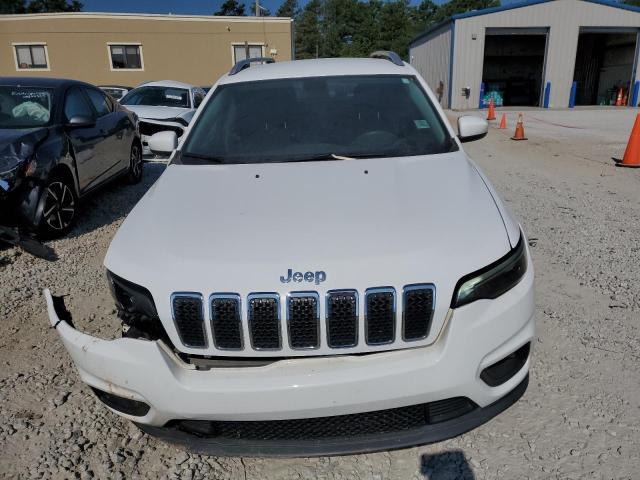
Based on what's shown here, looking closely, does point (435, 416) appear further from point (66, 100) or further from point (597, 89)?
point (597, 89)

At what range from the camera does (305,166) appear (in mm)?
2703

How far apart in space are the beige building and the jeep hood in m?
27.8

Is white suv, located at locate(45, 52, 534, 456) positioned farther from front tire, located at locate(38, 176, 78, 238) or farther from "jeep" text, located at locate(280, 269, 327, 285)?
front tire, located at locate(38, 176, 78, 238)

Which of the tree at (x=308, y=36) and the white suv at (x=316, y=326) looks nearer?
the white suv at (x=316, y=326)

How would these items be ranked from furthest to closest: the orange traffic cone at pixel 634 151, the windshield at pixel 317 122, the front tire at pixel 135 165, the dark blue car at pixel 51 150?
the orange traffic cone at pixel 634 151, the front tire at pixel 135 165, the dark blue car at pixel 51 150, the windshield at pixel 317 122

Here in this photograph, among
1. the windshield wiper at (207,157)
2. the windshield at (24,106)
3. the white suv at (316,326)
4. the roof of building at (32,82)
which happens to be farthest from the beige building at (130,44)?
the white suv at (316,326)

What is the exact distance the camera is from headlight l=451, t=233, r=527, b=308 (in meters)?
1.85

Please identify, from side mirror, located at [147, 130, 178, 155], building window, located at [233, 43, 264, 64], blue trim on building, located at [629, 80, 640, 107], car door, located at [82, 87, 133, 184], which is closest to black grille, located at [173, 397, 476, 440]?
side mirror, located at [147, 130, 178, 155]

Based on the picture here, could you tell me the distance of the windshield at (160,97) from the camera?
1027 centimetres

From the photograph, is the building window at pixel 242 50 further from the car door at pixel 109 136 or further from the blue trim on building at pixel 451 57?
the car door at pixel 109 136

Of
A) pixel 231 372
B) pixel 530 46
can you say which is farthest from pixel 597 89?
pixel 231 372

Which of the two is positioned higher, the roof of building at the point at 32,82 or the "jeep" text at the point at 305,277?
the roof of building at the point at 32,82

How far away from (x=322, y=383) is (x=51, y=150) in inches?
171

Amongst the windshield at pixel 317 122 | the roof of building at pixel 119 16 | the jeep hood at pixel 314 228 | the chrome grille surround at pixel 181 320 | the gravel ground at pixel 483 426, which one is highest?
the roof of building at pixel 119 16
